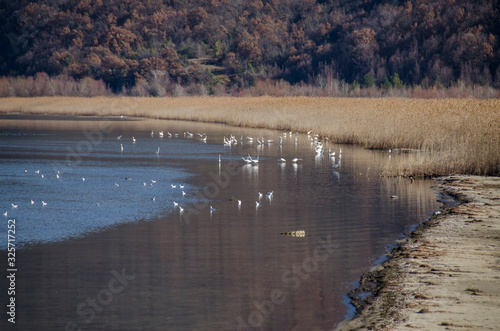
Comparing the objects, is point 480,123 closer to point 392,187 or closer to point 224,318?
point 392,187

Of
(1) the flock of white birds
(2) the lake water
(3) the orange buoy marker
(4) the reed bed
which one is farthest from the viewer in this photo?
(4) the reed bed

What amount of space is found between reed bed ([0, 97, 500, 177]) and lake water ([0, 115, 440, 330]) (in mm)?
1602

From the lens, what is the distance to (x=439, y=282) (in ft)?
28.8

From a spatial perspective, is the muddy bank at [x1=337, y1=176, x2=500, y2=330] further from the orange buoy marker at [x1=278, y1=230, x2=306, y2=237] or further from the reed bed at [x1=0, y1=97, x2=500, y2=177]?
the reed bed at [x1=0, y1=97, x2=500, y2=177]

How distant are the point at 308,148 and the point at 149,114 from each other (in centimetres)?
2906

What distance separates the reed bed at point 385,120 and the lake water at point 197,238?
1.60m

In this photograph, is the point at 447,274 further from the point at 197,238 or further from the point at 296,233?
the point at 197,238

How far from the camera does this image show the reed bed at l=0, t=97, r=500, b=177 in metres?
20.1

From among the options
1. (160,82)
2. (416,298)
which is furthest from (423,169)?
(160,82)

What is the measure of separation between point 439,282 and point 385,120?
72.0 ft

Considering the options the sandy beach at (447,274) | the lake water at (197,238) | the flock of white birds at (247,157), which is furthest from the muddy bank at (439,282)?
the flock of white birds at (247,157)

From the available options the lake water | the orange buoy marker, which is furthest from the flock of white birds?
the orange buoy marker

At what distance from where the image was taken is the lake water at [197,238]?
8.50 metres

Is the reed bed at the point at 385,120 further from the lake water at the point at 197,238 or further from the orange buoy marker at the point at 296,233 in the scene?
the orange buoy marker at the point at 296,233
